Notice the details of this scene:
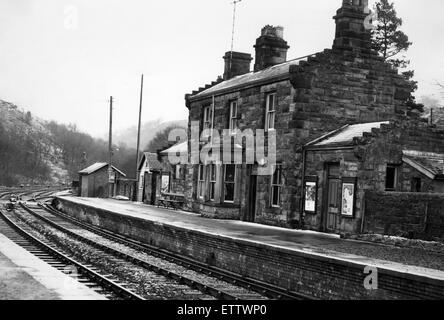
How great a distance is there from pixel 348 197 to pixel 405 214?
2.61 m

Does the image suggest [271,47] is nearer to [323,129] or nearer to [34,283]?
[323,129]

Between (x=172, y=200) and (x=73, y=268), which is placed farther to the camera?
(x=172, y=200)

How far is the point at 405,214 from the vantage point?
52.9 ft

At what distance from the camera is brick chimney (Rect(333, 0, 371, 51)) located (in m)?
22.7

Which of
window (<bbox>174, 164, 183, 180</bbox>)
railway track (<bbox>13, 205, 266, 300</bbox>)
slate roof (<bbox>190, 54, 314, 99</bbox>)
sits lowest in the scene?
railway track (<bbox>13, 205, 266, 300</bbox>)

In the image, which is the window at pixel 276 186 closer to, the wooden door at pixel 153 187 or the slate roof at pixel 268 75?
the slate roof at pixel 268 75

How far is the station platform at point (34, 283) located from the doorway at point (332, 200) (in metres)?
9.43

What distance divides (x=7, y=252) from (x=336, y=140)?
10749 millimetres

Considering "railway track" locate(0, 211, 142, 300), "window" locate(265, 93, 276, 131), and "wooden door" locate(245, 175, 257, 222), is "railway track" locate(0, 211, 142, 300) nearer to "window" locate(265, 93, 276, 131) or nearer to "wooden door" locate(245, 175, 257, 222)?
"wooden door" locate(245, 175, 257, 222)

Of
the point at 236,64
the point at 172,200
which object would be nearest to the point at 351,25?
the point at 236,64

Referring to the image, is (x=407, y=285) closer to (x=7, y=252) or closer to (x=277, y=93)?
(x=7, y=252)

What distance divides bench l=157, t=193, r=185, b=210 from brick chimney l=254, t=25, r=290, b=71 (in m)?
8.32

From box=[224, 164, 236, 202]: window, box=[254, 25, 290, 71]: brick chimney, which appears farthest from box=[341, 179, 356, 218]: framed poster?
box=[254, 25, 290, 71]: brick chimney
